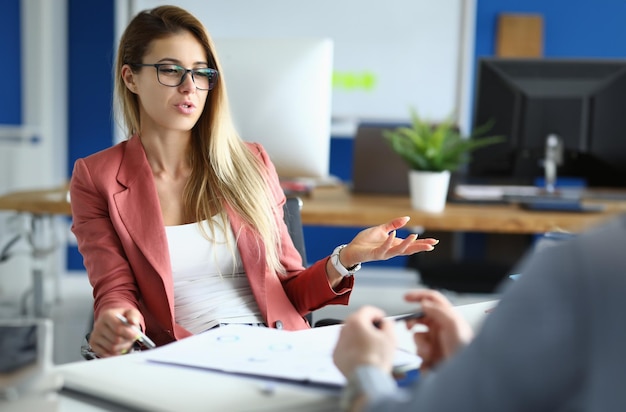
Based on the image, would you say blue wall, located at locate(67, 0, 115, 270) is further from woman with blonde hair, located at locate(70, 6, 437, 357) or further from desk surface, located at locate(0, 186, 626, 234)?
woman with blonde hair, located at locate(70, 6, 437, 357)

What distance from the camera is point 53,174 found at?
15.3 feet

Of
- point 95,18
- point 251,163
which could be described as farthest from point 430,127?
point 95,18

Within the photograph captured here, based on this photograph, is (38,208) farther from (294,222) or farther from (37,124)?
(37,124)

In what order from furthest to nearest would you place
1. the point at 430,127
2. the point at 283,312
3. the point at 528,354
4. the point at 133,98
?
the point at 430,127
the point at 133,98
the point at 283,312
the point at 528,354

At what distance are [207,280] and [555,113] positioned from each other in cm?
170

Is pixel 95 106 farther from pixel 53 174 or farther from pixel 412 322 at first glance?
pixel 412 322

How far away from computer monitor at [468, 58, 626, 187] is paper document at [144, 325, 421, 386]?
1.85m

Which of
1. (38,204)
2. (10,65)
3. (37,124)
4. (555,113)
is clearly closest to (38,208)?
(38,204)

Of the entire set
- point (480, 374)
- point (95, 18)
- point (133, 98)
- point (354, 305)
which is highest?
point (95, 18)

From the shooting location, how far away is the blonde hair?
1663 mm

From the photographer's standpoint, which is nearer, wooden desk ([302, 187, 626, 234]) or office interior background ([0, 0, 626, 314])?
wooden desk ([302, 187, 626, 234])

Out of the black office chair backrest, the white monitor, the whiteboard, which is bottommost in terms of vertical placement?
the black office chair backrest

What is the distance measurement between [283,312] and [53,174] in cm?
341

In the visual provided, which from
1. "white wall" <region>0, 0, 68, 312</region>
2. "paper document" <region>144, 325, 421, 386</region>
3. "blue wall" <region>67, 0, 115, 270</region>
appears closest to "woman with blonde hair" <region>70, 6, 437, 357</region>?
"paper document" <region>144, 325, 421, 386</region>
